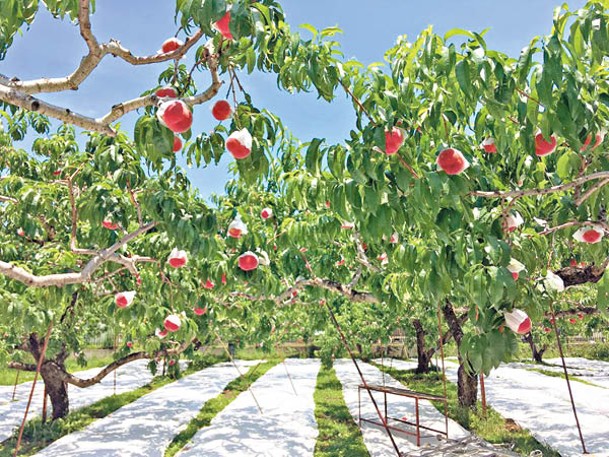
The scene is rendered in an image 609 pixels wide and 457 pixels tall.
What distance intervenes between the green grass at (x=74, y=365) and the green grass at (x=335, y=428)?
5122 mm

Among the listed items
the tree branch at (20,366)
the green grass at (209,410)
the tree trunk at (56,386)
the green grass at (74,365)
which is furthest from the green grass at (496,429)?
the green grass at (74,365)

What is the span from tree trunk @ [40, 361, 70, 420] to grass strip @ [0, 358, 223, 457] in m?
0.13

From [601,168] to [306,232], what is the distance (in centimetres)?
186

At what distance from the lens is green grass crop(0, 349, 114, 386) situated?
11.4 metres

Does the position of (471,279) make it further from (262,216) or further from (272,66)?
(262,216)

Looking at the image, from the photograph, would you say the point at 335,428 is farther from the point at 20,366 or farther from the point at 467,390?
the point at 20,366

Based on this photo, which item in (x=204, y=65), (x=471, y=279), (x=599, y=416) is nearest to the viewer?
(x=471, y=279)

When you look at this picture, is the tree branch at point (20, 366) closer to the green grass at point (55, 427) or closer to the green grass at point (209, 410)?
the green grass at point (55, 427)

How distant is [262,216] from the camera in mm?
3811

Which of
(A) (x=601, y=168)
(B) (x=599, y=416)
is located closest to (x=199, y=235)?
(A) (x=601, y=168)

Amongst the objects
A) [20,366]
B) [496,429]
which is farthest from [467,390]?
[20,366]

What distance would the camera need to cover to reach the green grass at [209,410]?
543 centimetres

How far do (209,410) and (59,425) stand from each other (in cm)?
214

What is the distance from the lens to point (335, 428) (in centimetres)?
602
